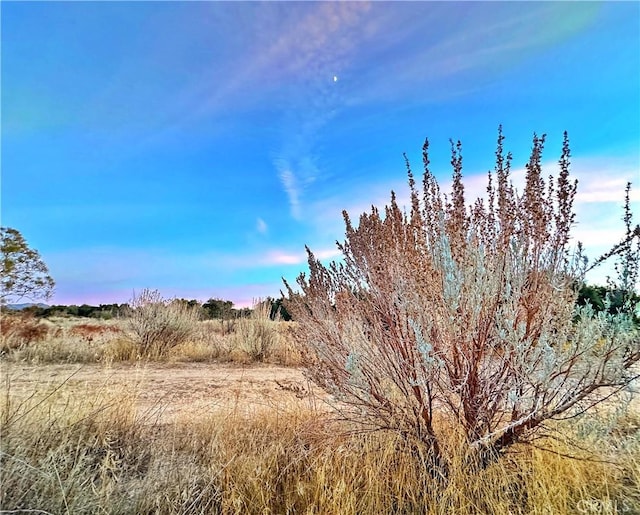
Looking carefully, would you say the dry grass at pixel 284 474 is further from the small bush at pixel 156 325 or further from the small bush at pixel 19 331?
the small bush at pixel 19 331

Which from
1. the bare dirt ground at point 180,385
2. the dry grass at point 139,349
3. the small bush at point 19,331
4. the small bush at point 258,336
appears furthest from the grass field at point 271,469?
the small bush at point 19,331

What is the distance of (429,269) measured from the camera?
2.96m

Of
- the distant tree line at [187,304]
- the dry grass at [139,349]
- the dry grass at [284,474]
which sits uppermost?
the distant tree line at [187,304]

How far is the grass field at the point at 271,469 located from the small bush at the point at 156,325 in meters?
6.90

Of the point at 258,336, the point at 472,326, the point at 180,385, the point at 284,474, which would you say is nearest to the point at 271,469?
the point at 284,474

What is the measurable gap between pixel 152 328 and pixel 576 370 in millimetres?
10363

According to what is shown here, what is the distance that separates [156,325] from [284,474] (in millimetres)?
8870

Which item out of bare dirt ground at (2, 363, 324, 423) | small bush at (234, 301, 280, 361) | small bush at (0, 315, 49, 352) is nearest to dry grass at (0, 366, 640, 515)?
bare dirt ground at (2, 363, 324, 423)

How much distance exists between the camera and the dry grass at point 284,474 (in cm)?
263

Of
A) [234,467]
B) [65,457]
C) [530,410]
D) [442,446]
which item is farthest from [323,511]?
[65,457]

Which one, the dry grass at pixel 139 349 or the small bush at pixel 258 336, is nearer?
the dry grass at pixel 139 349

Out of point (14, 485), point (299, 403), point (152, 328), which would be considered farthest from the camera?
point (152, 328)

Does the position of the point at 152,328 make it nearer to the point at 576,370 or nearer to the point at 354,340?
the point at 354,340

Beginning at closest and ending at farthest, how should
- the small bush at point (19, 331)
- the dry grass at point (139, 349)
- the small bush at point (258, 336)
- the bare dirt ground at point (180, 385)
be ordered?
the bare dirt ground at point (180, 385)
the dry grass at point (139, 349)
the small bush at point (19, 331)
the small bush at point (258, 336)
